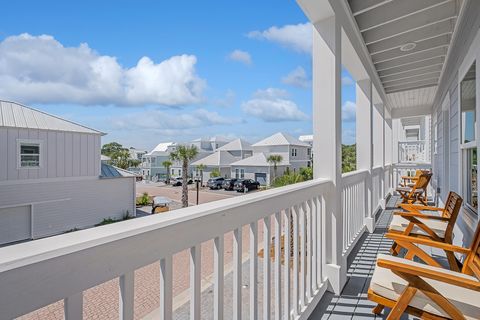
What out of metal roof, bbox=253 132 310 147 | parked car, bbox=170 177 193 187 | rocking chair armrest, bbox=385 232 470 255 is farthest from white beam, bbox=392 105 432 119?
rocking chair armrest, bbox=385 232 470 255

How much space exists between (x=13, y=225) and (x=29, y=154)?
0.27 metres

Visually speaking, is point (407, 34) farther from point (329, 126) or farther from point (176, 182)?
point (176, 182)

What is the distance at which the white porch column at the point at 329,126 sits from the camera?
238cm

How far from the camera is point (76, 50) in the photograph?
1396 mm

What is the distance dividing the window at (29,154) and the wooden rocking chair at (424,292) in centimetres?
152

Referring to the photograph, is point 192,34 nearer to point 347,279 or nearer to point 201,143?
point 347,279

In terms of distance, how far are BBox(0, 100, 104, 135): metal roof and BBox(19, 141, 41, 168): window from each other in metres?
0.06

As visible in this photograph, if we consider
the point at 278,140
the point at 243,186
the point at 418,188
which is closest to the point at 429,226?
the point at 243,186

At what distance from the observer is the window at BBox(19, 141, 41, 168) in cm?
100

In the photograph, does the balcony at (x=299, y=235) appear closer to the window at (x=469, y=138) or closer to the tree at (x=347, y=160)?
the window at (x=469, y=138)

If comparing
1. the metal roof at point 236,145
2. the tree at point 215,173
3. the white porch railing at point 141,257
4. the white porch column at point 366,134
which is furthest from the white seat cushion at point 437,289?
the metal roof at point 236,145

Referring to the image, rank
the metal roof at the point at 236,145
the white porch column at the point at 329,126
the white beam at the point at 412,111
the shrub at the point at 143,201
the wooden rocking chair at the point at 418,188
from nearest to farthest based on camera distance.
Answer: the shrub at the point at 143,201, the white porch column at the point at 329,126, the wooden rocking chair at the point at 418,188, the metal roof at the point at 236,145, the white beam at the point at 412,111

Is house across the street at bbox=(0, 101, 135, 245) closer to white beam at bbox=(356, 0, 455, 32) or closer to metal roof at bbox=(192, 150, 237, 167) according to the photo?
white beam at bbox=(356, 0, 455, 32)

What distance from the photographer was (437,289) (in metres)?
1.50
